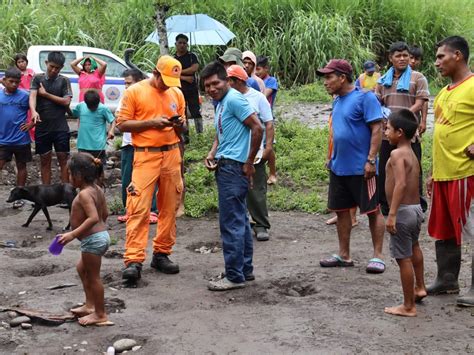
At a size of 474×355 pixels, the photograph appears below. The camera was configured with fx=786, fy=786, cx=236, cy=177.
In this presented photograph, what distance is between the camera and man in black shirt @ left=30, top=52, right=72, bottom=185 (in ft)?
33.7

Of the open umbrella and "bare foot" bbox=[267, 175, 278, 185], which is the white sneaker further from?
the open umbrella

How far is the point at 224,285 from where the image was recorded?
6715mm

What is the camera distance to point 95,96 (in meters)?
10.1

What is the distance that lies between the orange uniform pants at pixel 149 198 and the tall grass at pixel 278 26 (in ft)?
37.0

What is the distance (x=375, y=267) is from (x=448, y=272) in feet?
2.64

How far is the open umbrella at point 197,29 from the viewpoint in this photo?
15039 millimetres

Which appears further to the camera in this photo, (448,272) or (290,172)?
(290,172)

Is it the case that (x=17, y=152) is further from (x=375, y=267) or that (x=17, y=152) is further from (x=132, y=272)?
(x=375, y=267)

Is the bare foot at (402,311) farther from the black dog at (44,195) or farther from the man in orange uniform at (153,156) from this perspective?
the black dog at (44,195)

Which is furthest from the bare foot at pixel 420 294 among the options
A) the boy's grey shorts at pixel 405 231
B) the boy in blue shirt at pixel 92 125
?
the boy in blue shirt at pixel 92 125

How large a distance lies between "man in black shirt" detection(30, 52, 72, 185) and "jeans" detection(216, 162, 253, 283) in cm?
430

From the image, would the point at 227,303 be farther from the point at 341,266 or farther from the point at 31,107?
the point at 31,107

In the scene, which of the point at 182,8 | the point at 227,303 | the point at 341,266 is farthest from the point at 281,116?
the point at 227,303

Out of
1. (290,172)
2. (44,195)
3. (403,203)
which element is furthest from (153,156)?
(290,172)
